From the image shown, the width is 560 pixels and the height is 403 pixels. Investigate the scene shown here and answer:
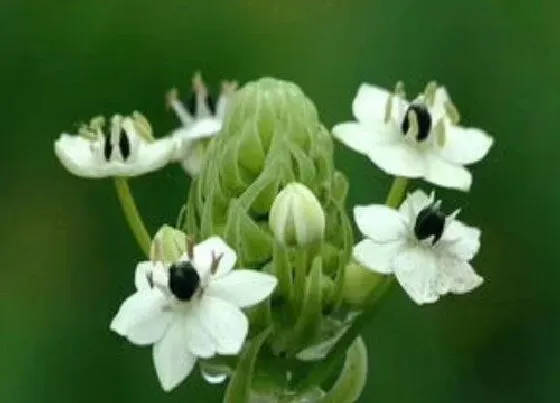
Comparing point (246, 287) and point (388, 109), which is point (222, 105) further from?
point (246, 287)

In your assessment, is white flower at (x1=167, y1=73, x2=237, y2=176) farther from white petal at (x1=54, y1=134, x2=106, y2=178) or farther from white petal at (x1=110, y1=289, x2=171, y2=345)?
white petal at (x1=110, y1=289, x2=171, y2=345)

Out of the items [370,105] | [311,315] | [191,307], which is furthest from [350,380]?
[370,105]

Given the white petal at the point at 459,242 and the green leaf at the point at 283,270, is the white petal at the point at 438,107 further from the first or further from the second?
the green leaf at the point at 283,270

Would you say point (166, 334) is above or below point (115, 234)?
above

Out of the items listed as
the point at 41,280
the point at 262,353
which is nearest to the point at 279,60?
the point at 41,280

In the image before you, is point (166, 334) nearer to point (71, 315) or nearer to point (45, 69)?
point (71, 315)

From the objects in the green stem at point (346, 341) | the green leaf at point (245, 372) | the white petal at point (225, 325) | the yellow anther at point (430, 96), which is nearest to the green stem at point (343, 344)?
the green stem at point (346, 341)

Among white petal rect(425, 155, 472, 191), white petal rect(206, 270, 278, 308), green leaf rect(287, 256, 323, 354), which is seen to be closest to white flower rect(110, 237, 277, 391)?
white petal rect(206, 270, 278, 308)
